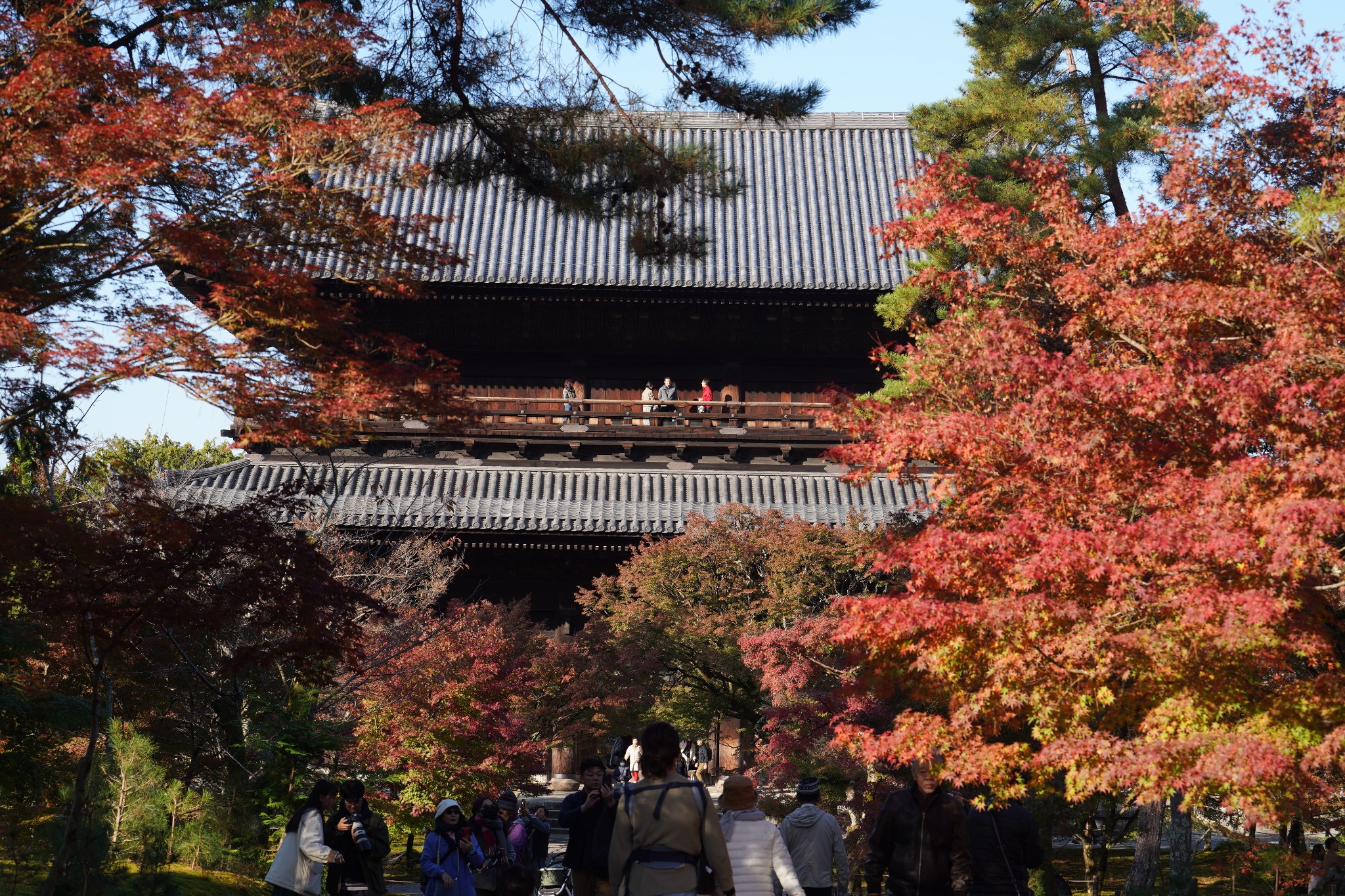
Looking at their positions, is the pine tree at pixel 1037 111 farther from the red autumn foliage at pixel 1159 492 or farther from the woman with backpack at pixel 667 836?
the woman with backpack at pixel 667 836

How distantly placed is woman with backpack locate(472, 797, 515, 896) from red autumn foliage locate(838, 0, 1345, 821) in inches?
112

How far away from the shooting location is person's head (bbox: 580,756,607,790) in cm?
685

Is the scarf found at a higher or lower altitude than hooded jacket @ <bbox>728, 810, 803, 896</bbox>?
higher

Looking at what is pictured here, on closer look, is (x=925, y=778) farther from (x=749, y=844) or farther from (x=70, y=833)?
(x=70, y=833)

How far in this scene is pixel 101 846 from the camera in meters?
7.34

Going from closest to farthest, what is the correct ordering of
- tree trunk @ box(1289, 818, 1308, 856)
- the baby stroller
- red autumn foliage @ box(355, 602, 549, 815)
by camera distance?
the baby stroller → tree trunk @ box(1289, 818, 1308, 856) → red autumn foliage @ box(355, 602, 549, 815)

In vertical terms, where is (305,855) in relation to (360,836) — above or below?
below

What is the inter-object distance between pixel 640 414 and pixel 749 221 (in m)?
4.42

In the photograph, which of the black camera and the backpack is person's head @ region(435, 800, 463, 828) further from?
the backpack

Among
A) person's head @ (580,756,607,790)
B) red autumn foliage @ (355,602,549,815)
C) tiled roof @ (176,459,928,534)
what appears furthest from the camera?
tiled roof @ (176,459,928,534)

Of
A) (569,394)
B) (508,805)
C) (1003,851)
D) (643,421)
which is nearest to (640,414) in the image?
(643,421)

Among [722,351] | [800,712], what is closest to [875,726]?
[800,712]

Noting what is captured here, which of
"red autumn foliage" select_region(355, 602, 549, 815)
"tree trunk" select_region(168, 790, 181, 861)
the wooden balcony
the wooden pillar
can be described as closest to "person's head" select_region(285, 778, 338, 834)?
"tree trunk" select_region(168, 790, 181, 861)

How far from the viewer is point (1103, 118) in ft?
40.2
